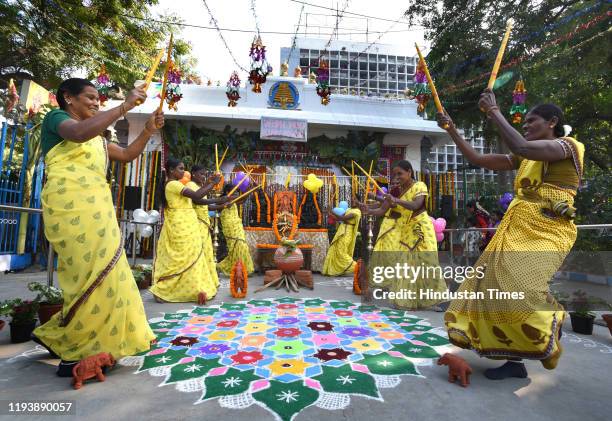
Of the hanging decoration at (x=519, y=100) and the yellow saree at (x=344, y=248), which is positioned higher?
the hanging decoration at (x=519, y=100)

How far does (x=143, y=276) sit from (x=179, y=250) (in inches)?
59.1

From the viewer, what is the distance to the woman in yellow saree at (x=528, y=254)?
2016 mm

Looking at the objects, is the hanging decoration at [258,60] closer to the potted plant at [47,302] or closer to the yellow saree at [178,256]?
the yellow saree at [178,256]

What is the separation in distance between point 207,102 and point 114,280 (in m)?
10.3

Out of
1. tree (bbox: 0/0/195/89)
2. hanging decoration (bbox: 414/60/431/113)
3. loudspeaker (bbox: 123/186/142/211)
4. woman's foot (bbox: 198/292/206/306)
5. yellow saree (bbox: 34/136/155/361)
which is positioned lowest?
woman's foot (bbox: 198/292/206/306)

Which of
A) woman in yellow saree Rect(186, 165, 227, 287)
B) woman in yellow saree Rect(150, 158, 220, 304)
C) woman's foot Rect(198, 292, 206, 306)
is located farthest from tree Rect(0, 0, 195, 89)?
woman's foot Rect(198, 292, 206, 306)

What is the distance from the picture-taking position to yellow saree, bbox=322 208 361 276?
762cm

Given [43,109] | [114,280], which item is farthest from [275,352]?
[43,109]

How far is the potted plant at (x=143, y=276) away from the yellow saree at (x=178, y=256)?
105 cm

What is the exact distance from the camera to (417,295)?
4.44 metres

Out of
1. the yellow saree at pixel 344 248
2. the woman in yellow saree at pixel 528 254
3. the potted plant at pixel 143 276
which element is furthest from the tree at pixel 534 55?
the potted plant at pixel 143 276

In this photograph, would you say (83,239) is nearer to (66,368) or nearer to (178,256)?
(66,368)

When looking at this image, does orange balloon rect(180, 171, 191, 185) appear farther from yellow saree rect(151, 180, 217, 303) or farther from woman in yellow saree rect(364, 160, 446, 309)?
woman in yellow saree rect(364, 160, 446, 309)

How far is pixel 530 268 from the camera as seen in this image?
2.10 meters
